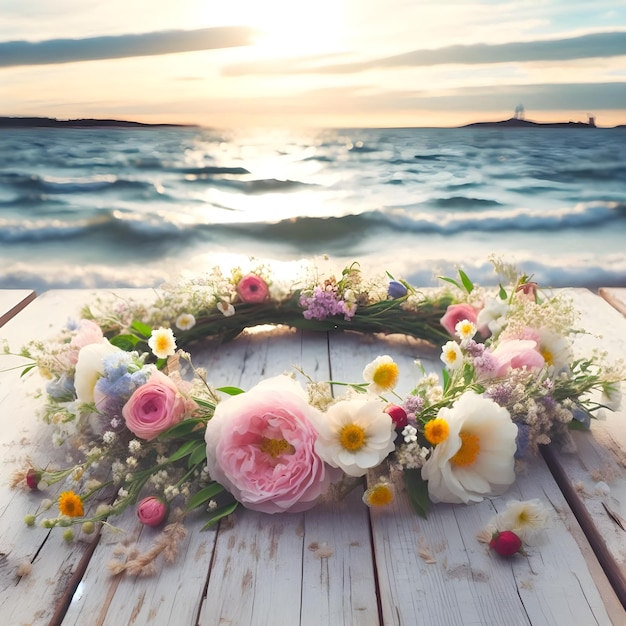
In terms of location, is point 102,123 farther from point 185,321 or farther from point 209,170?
point 185,321

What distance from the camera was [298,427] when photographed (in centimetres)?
140

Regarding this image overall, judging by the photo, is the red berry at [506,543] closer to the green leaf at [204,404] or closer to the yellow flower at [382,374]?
the yellow flower at [382,374]

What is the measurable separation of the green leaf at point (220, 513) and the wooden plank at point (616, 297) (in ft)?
5.61

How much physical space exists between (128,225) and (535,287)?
6546 mm

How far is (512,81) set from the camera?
Result: 10.0 metres

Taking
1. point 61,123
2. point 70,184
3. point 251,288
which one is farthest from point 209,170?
point 251,288

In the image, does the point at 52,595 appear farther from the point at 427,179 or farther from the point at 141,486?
the point at 427,179

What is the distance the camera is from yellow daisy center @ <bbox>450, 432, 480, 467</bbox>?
4.73ft

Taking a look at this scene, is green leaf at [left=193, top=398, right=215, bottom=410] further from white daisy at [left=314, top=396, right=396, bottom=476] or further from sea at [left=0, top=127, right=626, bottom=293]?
sea at [left=0, top=127, right=626, bottom=293]

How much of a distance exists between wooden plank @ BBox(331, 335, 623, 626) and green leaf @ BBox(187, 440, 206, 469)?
0.36 meters

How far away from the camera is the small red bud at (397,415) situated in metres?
1.43

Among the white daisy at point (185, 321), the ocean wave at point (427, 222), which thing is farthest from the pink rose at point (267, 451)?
the ocean wave at point (427, 222)

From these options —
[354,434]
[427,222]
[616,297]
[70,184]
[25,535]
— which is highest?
[354,434]

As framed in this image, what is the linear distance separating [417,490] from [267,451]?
0.99ft
